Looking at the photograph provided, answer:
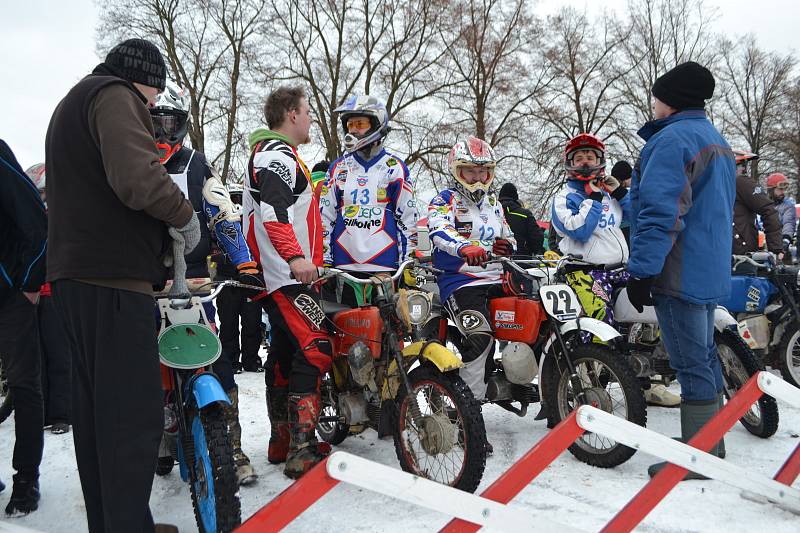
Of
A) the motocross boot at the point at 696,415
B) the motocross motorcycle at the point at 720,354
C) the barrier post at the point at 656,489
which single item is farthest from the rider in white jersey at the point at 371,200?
the barrier post at the point at 656,489

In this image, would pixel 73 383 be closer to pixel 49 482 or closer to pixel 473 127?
pixel 49 482

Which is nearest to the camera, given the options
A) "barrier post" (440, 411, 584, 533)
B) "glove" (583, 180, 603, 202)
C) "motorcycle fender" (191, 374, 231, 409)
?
"barrier post" (440, 411, 584, 533)

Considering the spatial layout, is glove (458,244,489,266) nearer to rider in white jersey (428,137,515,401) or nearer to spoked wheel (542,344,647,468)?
rider in white jersey (428,137,515,401)

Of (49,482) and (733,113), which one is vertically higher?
(733,113)

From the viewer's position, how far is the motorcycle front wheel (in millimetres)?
2549

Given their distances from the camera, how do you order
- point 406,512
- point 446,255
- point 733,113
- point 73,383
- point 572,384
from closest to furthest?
point 73,383 < point 406,512 < point 572,384 < point 446,255 < point 733,113

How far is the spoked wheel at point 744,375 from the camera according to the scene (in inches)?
156

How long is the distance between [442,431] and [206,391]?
1.14 m

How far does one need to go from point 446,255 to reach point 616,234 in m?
1.22

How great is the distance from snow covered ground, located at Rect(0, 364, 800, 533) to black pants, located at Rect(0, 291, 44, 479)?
287mm

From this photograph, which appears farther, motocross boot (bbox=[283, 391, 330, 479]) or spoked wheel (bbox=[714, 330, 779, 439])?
spoked wheel (bbox=[714, 330, 779, 439])

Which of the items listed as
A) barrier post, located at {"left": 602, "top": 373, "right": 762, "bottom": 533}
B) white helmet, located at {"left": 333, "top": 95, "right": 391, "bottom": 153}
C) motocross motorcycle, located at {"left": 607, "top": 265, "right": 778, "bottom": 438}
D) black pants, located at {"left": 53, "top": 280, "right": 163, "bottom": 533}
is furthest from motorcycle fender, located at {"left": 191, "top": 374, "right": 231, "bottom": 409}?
motocross motorcycle, located at {"left": 607, "top": 265, "right": 778, "bottom": 438}

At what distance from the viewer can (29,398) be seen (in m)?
3.38

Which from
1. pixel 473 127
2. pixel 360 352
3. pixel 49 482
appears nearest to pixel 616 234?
pixel 360 352
